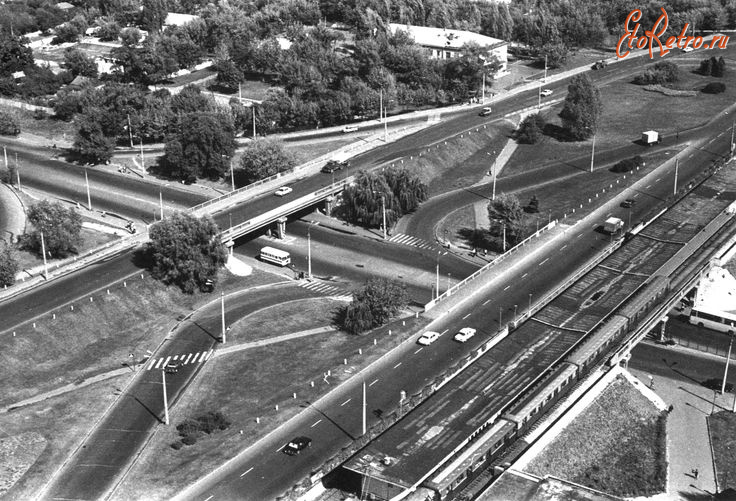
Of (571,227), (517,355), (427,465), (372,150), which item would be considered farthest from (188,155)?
(427,465)

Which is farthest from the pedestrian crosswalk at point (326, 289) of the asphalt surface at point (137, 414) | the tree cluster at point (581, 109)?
the tree cluster at point (581, 109)

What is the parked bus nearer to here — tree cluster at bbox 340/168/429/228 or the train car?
the train car

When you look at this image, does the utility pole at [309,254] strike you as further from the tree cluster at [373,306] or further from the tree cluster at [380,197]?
the tree cluster at [373,306]

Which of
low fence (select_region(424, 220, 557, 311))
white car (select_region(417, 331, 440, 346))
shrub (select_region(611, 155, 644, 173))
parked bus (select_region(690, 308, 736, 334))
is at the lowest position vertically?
parked bus (select_region(690, 308, 736, 334))

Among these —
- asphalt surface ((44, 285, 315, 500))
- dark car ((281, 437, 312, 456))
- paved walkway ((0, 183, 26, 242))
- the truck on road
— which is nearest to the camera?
asphalt surface ((44, 285, 315, 500))

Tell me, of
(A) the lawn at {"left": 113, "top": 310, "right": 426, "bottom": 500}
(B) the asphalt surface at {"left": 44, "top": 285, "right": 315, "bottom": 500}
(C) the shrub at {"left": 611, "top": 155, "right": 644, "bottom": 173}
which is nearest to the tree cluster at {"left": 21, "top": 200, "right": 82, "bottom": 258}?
(B) the asphalt surface at {"left": 44, "top": 285, "right": 315, "bottom": 500}

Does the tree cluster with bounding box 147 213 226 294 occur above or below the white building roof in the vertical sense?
above

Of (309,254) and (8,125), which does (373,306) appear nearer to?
(309,254)
